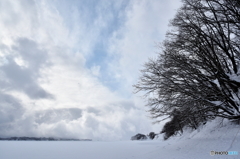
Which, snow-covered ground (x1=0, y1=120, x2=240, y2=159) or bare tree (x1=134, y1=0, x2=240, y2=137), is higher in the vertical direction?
bare tree (x1=134, y1=0, x2=240, y2=137)

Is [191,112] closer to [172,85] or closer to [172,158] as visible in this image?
[172,85]

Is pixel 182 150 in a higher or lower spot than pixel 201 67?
lower

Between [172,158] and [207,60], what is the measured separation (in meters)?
5.75

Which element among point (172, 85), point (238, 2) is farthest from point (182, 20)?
point (172, 85)

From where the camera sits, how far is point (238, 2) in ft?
20.9

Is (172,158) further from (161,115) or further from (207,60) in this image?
(207,60)

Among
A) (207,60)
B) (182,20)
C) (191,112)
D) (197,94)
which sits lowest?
(191,112)

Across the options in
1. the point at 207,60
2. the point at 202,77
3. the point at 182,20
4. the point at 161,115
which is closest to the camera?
the point at 207,60

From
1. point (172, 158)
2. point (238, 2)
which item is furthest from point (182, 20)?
point (172, 158)

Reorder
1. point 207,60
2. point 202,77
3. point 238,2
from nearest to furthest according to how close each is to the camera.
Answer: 1. point 238,2
2. point 207,60
3. point 202,77

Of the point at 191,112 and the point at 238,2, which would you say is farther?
the point at 191,112

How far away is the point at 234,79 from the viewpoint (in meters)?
6.75

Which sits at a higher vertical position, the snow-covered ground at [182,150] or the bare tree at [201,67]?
the bare tree at [201,67]

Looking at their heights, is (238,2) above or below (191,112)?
above
